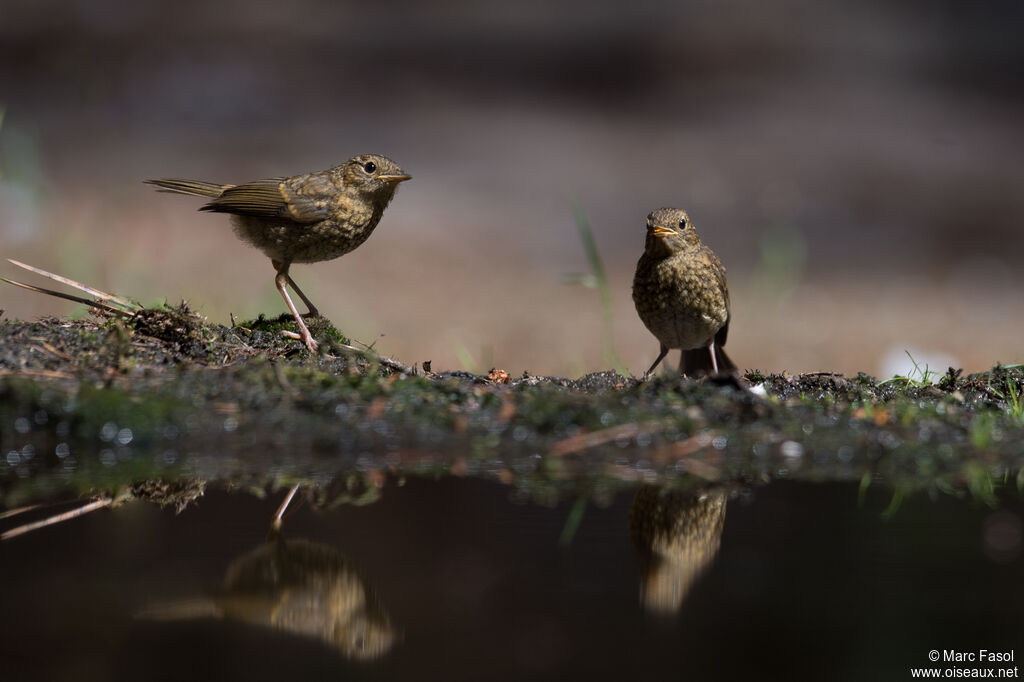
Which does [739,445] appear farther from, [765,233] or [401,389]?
[765,233]

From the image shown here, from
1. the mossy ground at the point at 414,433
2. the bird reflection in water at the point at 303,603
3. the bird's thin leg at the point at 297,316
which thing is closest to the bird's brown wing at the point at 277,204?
the bird's thin leg at the point at 297,316

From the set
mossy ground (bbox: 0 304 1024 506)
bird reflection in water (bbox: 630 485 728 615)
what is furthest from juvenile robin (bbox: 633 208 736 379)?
bird reflection in water (bbox: 630 485 728 615)

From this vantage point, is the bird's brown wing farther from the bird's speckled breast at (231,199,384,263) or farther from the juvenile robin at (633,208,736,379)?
the juvenile robin at (633,208,736,379)

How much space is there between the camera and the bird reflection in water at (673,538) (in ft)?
6.29

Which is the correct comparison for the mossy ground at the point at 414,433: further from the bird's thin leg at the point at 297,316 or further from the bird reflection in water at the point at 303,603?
the bird's thin leg at the point at 297,316

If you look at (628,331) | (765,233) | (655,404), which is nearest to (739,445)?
(655,404)

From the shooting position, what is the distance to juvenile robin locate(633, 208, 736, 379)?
527 cm

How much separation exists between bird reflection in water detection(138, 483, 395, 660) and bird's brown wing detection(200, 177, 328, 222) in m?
3.23

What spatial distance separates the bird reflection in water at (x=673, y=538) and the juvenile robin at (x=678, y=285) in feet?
8.64

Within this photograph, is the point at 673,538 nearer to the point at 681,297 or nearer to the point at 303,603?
→ the point at 303,603

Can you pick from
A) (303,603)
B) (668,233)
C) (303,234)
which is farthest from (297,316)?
(303,603)

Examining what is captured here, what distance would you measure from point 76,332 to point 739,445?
2.57 m

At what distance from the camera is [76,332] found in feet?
13.0

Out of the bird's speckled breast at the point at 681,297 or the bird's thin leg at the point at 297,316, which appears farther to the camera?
the bird's speckled breast at the point at 681,297
